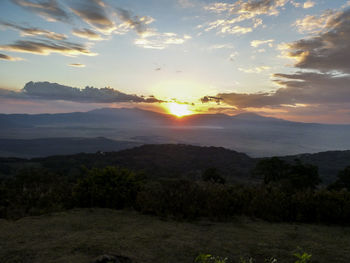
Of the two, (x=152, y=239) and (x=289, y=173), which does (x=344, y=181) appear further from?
(x=152, y=239)

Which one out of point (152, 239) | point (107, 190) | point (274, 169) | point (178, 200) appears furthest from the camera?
point (274, 169)

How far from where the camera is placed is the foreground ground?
4267 mm

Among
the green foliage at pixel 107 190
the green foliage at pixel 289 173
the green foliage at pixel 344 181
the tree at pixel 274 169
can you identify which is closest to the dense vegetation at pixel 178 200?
the green foliage at pixel 107 190

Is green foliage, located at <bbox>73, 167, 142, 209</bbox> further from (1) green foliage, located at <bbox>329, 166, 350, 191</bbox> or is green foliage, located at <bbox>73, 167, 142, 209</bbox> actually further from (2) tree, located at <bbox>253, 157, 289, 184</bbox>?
(2) tree, located at <bbox>253, 157, 289, 184</bbox>

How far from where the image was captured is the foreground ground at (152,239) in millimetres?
4267

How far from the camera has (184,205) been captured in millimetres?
7188

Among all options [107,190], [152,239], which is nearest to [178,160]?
[107,190]

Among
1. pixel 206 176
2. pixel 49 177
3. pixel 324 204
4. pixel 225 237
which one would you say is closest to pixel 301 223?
pixel 324 204

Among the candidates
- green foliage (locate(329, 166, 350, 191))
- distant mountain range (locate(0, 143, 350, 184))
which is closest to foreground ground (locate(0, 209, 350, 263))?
green foliage (locate(329, 166, 350, 191))

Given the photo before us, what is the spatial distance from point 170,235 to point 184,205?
1900 millimetres

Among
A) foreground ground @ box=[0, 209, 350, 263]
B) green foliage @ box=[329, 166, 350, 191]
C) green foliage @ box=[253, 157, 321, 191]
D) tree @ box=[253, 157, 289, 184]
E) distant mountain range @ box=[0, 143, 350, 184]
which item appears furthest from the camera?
distant mountain range @ box=[0, 143, 350, 184]

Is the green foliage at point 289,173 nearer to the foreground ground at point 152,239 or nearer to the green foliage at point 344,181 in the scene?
the green foliage at point 344,181

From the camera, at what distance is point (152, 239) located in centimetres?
500

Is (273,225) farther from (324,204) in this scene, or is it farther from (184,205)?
(184,205)
